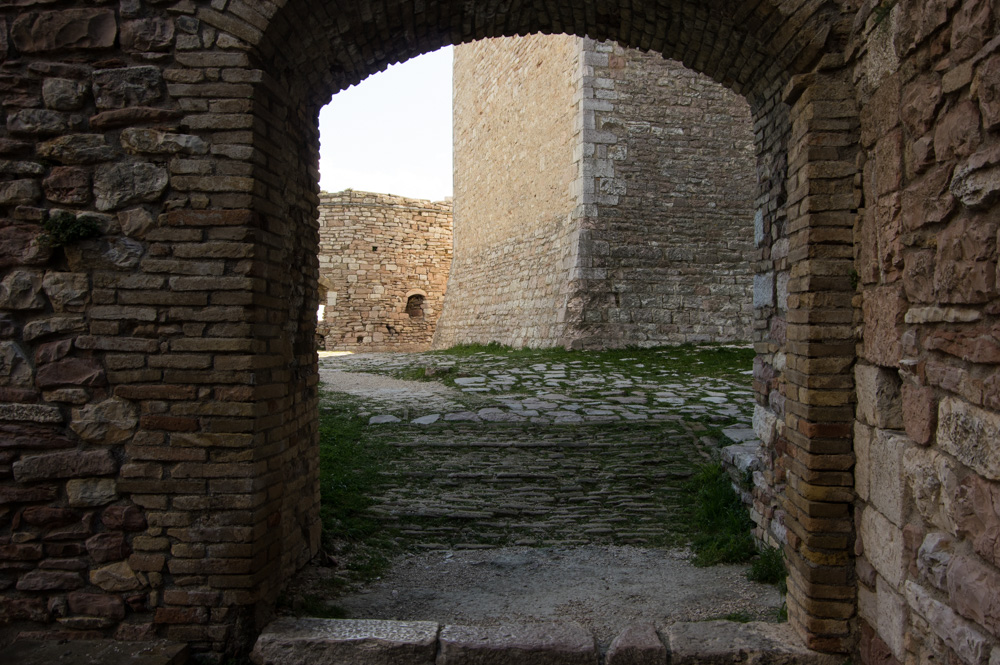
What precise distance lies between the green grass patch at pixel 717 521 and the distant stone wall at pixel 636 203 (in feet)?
20.6

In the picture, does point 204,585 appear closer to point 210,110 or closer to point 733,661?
point 210,110

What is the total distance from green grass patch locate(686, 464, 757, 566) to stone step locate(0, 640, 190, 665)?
9.57 ft

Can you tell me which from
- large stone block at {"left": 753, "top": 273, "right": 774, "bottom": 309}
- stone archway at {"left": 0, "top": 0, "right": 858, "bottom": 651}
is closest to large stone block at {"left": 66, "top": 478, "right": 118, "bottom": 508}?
stone archway at {"left": 0, "top": 0, "right": 858, "bottom": 651}

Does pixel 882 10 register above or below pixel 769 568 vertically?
above

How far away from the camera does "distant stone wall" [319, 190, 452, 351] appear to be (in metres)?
20.1

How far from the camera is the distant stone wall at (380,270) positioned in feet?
65.8

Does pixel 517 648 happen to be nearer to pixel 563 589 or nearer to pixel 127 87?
pixel 563 589

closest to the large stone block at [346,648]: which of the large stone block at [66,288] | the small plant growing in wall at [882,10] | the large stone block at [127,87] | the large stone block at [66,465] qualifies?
the large stone block at [66,465]

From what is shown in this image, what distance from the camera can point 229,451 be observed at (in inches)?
116

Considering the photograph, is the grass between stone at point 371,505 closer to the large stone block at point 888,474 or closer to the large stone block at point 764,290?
the large stone block at point 888,474

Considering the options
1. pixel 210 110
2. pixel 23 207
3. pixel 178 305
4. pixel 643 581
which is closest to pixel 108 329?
pixel 178 305

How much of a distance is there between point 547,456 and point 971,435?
367cm

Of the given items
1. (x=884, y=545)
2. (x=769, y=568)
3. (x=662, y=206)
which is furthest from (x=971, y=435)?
(x=662, y=206)

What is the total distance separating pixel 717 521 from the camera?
4.35 metres
